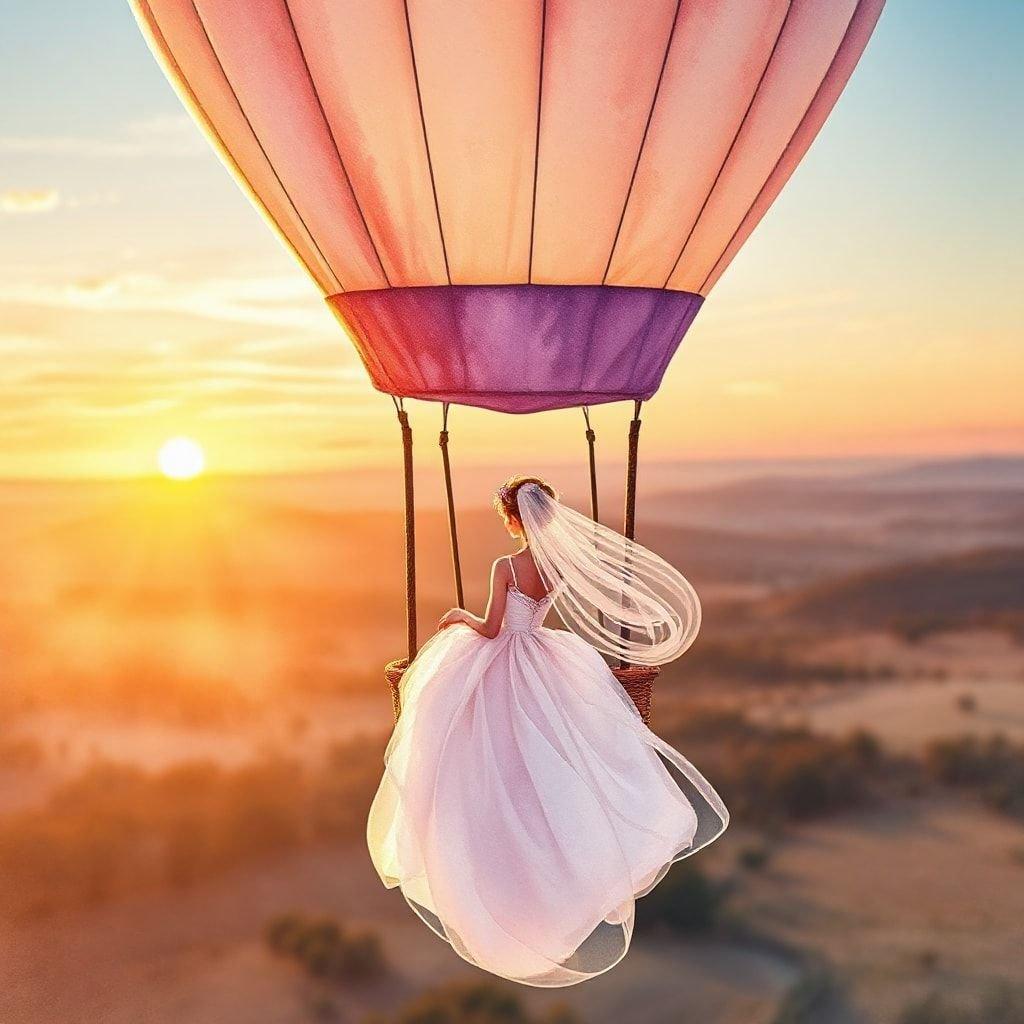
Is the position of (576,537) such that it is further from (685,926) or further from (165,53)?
(685,926)

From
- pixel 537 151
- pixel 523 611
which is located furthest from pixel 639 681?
pixel 537 151

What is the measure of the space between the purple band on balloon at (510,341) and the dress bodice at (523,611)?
0.69m

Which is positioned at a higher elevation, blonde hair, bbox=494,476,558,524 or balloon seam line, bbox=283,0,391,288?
balloon seam line, bbox=283,0,391,288

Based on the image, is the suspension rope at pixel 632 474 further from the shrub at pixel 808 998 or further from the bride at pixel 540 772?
the shrub at pixel 808 998

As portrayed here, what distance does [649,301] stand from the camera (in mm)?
5215

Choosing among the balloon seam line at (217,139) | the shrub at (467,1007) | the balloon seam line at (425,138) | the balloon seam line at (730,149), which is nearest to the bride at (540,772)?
the balloon seam line at (425,138)

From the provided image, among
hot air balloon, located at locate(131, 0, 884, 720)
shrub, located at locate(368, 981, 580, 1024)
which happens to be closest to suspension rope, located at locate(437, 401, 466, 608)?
hot air balloon, located at locate(131, 0, 884, 720)

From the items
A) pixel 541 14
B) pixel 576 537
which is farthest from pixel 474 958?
pixel 541 14

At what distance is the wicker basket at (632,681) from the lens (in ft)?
16.3

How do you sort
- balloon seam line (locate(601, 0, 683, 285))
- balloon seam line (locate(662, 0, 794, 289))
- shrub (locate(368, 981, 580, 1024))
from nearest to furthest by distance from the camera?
balloon seam line (locate(601, 0, 683, 285)), balloon seam line (locate(662, 0, 794, 289)), shrub (locate(368, 981, 580, 1024))

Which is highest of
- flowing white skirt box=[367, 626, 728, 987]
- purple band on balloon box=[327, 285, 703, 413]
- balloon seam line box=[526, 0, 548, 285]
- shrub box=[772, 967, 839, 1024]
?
balloon seam line box=[526, 0, 548, 285]

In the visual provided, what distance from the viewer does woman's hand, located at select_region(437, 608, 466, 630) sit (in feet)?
15.9

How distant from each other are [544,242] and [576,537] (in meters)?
1.04

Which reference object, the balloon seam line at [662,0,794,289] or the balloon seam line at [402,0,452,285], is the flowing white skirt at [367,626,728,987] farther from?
the balloon seam line at [662,0,794,289]
